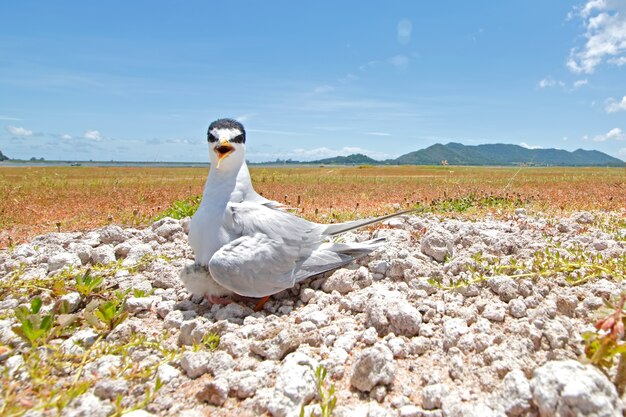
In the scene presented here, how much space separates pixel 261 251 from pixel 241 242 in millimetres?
181

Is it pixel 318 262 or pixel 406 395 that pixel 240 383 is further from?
pixel 318 262

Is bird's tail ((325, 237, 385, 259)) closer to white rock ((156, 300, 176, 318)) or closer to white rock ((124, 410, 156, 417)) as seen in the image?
white rock ((156, 300, 176, 318))

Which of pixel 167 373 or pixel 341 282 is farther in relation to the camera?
pixel 341 282

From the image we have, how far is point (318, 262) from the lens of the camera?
3627mm

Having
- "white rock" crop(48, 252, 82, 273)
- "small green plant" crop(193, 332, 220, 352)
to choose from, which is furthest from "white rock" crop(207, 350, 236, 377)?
"white rock" crop(48, 252, 82, 273)

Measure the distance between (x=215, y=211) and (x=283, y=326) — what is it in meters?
1.26

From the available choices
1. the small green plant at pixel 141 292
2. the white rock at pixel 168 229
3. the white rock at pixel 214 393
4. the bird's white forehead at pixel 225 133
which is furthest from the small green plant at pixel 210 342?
the white rock at pixel 168 229

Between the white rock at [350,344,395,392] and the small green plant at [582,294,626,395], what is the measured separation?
990 millimetres

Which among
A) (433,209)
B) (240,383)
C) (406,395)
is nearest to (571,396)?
(406,395)

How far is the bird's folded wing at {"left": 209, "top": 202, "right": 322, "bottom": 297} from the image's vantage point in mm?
3156

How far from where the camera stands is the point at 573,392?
5.91ft

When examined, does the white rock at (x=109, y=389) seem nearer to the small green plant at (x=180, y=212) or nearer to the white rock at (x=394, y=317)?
the white rock at (x=394, y=317)

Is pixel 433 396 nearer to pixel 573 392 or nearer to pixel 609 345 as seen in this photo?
pixel 573 392

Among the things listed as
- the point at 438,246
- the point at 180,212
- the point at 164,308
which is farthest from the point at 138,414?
the point at 180,212
